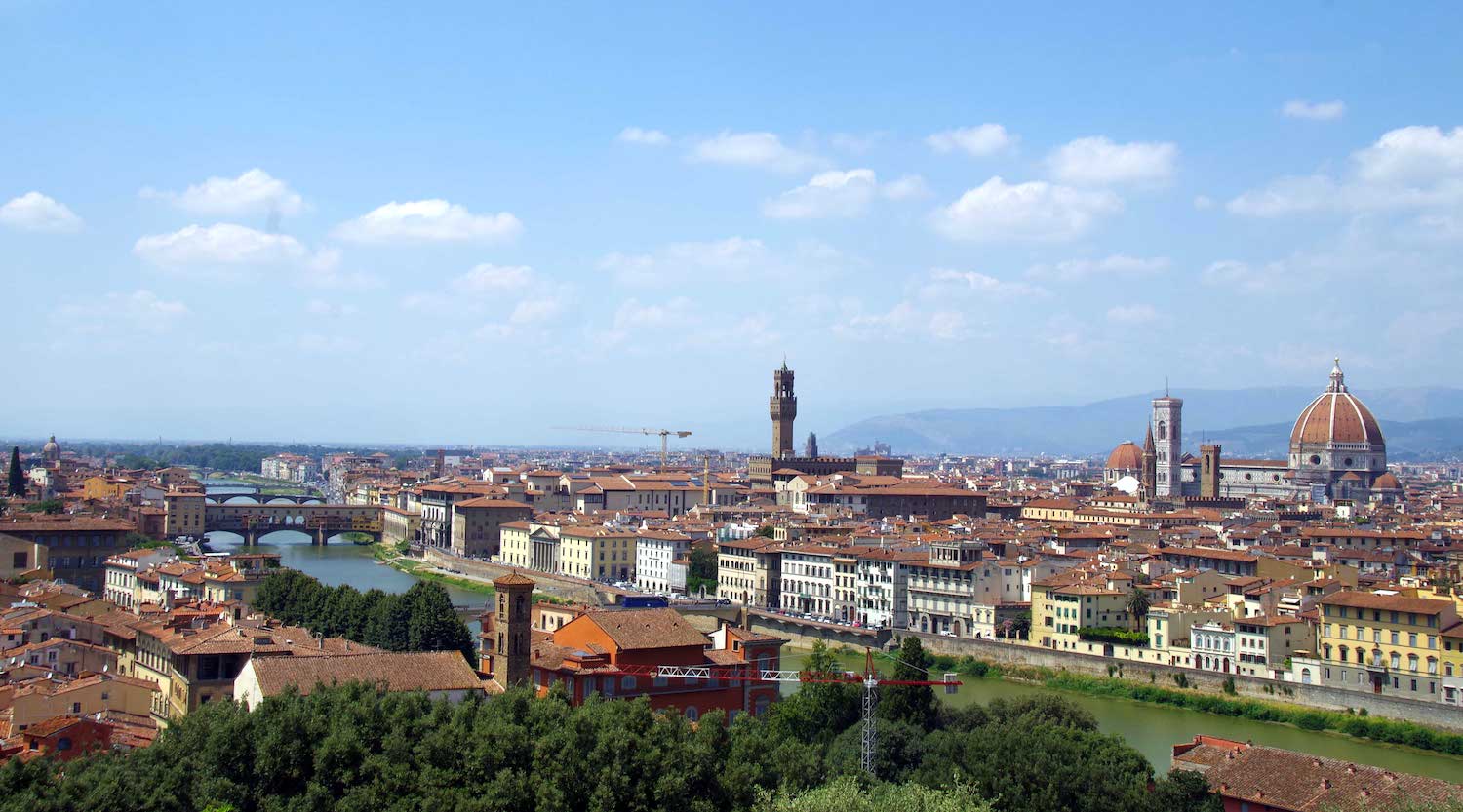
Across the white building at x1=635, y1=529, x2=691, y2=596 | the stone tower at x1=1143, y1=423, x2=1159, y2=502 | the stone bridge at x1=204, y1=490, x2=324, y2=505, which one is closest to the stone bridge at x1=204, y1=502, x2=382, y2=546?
the stone bridge at x1=204, y1=490, x2=324, y2=505

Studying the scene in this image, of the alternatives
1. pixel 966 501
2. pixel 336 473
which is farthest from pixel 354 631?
pixel 336 473

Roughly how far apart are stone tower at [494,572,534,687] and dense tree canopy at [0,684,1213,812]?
9.67 ft

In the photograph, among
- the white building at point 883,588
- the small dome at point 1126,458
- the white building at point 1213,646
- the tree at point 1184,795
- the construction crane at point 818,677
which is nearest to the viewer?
the tree at point 1184,795

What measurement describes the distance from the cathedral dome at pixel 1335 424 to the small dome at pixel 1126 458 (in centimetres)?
891

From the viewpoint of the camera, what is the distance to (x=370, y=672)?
1662 cm

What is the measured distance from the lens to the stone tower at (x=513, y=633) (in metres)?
18.1

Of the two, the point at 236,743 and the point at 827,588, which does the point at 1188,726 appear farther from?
the point at 236,743

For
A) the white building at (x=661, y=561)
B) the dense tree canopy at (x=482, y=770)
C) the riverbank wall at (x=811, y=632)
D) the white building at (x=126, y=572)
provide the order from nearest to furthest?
1. the dense tree canopy at (x=482, y=770)
2. the white building at (x=126, y=572)
3. the riverbank wall at (x=811, y=632)
4. the white building at (x=661, y=561)

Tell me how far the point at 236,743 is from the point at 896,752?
805cm

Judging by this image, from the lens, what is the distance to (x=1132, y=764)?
16.2 metres

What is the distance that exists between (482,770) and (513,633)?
528 centimetres

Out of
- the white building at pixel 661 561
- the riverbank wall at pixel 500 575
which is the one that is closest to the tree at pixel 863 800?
the riverbank wall at pixel 500 575

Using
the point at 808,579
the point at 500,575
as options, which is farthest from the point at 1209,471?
the point at 808,579

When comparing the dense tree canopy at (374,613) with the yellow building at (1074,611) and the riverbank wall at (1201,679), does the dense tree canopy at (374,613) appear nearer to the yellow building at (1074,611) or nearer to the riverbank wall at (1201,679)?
the riverbank wall at (1201,679)
